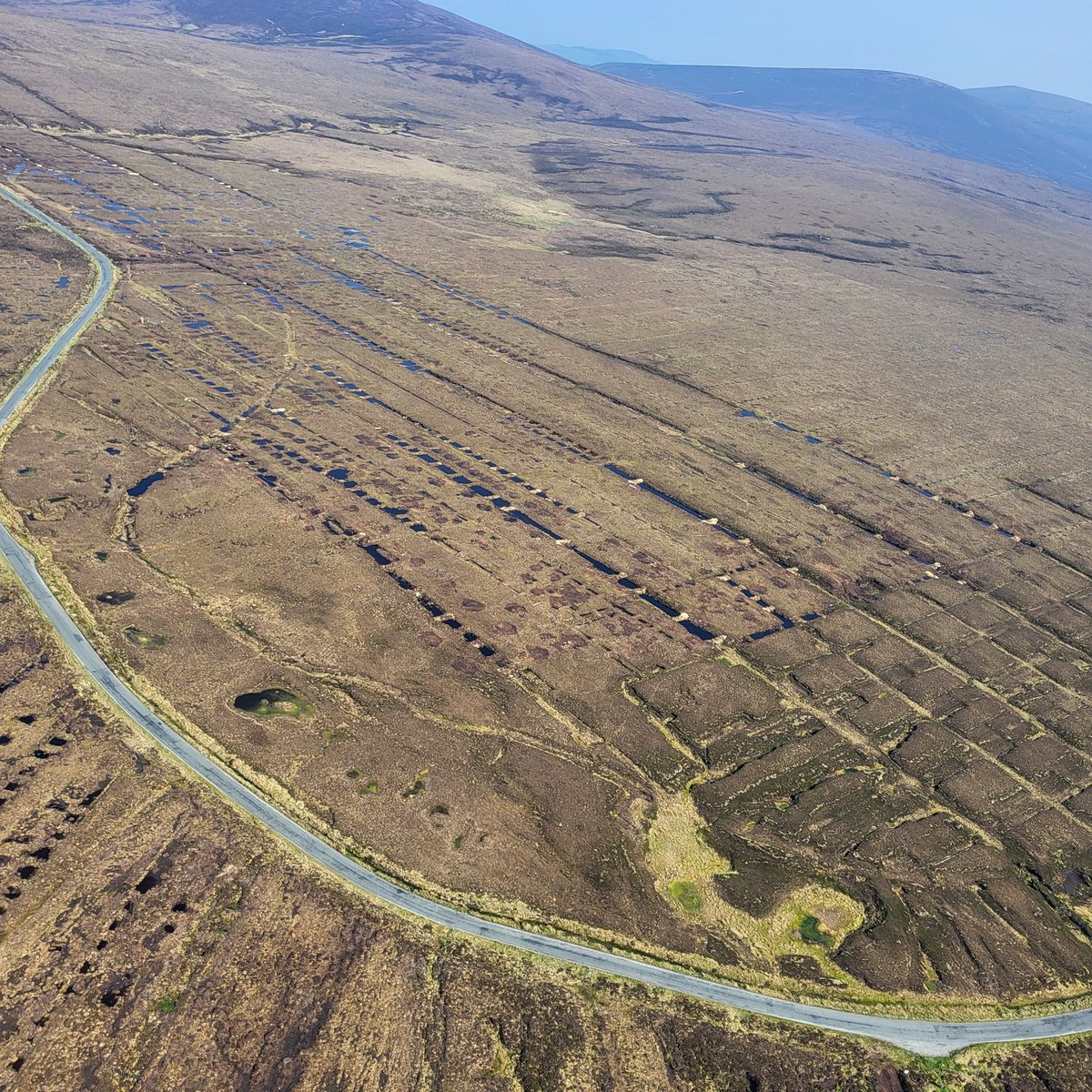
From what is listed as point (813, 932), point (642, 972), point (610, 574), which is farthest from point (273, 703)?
point (813, 932)

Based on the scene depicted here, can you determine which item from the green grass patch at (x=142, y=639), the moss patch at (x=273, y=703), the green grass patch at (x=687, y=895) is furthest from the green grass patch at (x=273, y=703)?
the green grass patch at (x=687, y=895)

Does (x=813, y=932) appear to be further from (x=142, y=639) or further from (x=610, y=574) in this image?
(x=142, y=639)

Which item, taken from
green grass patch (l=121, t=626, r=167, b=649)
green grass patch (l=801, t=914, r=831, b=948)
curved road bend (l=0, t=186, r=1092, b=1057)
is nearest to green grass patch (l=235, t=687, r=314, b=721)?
curved road bend (l=0, t=186, r=1092, b=1057)

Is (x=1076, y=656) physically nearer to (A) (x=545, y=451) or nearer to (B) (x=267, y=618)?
(A) (x=545, y=451)

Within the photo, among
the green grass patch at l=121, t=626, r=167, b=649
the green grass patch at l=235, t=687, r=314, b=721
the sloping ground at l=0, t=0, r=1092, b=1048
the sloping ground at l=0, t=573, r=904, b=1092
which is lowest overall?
the sloping ground at l=0, t=0, r=1092, b=1048

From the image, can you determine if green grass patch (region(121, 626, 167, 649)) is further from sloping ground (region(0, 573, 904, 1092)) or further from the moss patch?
sloping ground (region(0, 573, 904, 1092))

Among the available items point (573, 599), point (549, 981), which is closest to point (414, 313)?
point (573, 599)

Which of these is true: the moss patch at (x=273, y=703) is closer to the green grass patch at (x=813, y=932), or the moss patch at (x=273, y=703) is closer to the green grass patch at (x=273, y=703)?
the green grass patch at (x=273, y=703)

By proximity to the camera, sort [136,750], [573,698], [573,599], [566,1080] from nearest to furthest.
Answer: [566,1080] → [136,750] → [573,698] → [573,599]
